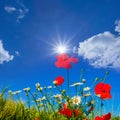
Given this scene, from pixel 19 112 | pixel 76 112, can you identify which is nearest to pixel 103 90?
pixel 76 112

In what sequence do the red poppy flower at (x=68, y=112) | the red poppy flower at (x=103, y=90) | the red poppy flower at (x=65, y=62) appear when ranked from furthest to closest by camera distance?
the red poppy flower at (x=68, y=112) < the red poppy flower at (x=65, y=62) < the red poppy flower at (x=103, y=90)

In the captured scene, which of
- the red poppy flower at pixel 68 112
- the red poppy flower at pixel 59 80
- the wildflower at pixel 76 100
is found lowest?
the red poppy flower at pixel 68 112

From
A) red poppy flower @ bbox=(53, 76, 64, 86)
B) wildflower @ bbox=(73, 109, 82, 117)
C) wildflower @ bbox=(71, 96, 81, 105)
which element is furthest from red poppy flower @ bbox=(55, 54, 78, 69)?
wildflower @ bbox=(73, 109, 82, 117)

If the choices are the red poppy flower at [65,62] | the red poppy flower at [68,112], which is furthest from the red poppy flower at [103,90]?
the red poppy flower at [68,112]

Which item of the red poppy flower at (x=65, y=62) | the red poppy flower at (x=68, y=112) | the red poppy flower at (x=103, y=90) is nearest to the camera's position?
the red poppy flower at (x=103, y=90)

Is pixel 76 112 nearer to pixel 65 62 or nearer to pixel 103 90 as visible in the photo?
pixel 103 90

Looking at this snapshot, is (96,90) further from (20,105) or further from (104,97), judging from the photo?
(20,105)

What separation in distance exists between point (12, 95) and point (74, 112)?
1839 mm

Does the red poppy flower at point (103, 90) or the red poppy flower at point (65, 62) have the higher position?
the red poppy flower at point (65, 62)

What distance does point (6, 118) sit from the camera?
450cm

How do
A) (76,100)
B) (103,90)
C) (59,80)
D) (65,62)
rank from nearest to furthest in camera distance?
(103,90), (65,62), (59,80), (76,100)

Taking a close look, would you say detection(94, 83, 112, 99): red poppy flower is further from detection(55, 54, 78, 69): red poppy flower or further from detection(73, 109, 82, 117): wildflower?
detection(73, 109, 82, 117): wildflower

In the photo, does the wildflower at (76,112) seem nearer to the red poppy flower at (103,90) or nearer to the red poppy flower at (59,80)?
the red poppy flower at (59,80)

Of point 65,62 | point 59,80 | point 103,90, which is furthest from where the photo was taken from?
point 59,80
